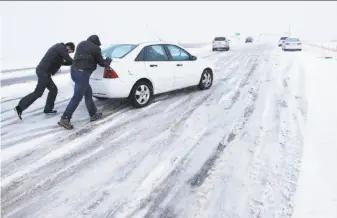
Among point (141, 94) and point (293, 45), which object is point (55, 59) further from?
point (293, 45)

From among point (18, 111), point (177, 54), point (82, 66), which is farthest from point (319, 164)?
point (18, 111)

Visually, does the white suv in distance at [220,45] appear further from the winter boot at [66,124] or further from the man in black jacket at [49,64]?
the winter boot at [66,124]

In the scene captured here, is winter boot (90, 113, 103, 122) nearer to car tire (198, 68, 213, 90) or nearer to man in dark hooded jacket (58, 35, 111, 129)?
man in dark hooded jacket (58, 35, 111, 129)

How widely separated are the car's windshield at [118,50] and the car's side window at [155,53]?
0.36 m

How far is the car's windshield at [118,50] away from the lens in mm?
6961

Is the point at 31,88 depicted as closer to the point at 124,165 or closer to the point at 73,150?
the point at 73,150

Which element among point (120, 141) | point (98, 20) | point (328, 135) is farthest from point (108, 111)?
point (98, 20)

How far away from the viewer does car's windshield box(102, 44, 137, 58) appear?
6.96 m

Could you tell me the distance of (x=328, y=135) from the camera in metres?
5.07

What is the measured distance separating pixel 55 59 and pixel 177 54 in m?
3.07

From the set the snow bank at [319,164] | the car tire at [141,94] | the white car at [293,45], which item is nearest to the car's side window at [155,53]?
the car tire at [141,94]

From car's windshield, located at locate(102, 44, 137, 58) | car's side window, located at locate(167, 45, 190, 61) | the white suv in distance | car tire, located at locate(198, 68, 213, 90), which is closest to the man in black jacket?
car's windshield, located at locate(102, 44, 137, 58)

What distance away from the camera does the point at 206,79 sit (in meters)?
9.04

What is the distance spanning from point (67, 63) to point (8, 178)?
304 centimetres
